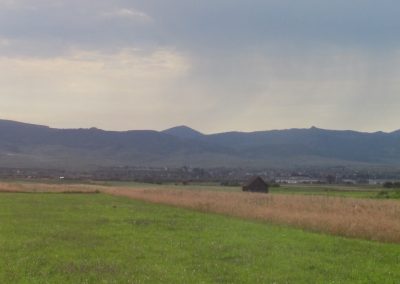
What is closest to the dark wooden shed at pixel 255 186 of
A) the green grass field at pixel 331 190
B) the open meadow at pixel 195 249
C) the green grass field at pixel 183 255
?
the green grass field at pixel 331 190

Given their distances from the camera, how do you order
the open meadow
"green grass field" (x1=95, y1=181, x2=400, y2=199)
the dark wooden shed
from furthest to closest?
the dark wooden shed, "green grass field" (x1=95, y1=181, x2=400, y2=199), the open meadow

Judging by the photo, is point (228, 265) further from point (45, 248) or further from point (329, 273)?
point (45, 248)

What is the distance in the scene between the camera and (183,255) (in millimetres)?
21594

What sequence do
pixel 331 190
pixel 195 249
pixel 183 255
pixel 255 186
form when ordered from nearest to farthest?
1. pixel 183 255
2. pixel 195 249
3. pixel 255 186
4. pixel 331 190

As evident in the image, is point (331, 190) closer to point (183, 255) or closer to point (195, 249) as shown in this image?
point (195, 249)

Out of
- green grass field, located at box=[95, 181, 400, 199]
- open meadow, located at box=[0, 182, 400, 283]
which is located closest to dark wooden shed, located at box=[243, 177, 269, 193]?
green grass field, located at box=[95, 181, 400, 199]

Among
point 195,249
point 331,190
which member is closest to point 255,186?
point 331,190

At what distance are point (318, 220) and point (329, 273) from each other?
16.1 m

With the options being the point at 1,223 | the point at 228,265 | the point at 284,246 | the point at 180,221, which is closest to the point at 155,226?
the point at 180,221

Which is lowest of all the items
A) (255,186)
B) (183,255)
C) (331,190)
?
(183,255)

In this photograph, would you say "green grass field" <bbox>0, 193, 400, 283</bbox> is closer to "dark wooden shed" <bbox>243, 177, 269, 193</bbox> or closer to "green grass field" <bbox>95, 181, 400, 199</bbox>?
"green grass field" <bbox>95, 181, 400, 199</bbox>

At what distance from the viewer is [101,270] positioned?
18.4 m

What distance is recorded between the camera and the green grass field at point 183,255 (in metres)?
17.5

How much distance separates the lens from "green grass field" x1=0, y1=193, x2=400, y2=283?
1755 cm
